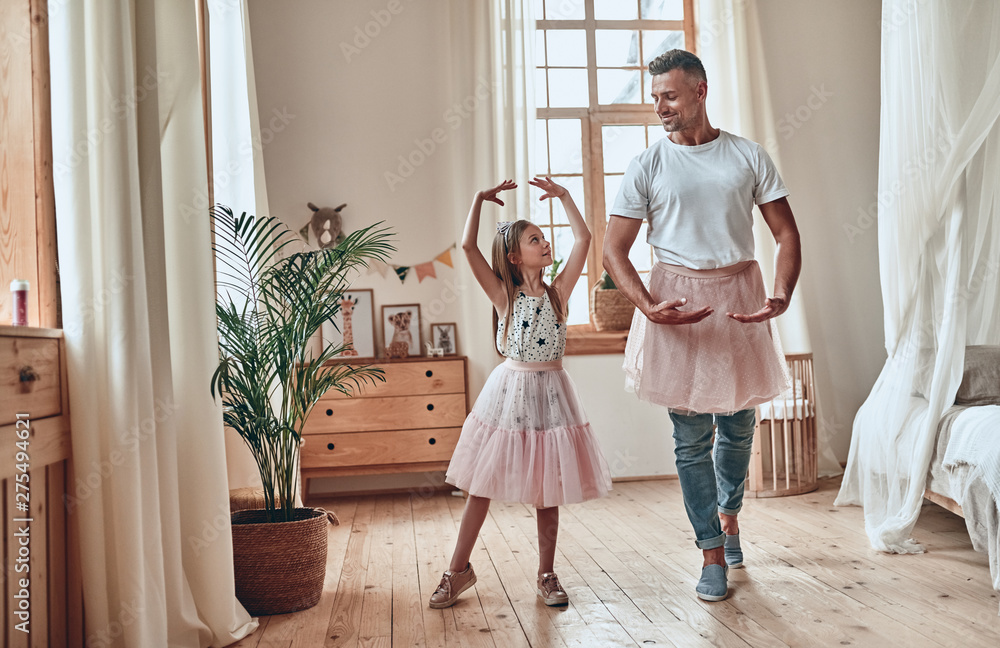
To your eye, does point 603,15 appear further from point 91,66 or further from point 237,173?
point 91,66

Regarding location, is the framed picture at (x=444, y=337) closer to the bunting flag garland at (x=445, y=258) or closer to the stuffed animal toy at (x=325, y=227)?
the bunting flag garland at (x=445, y=258)

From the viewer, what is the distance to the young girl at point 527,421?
2193 mm

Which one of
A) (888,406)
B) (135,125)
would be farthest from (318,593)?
(888,406)

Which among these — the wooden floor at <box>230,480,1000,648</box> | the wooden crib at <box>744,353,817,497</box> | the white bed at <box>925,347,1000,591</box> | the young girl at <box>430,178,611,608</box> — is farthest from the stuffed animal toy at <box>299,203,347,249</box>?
the white bed at <box>925,347,1000,591</box>

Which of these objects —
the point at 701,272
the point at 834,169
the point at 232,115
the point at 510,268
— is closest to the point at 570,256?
the point at 510,268

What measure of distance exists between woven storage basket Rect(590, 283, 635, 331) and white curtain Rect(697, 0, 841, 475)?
75 centimetres

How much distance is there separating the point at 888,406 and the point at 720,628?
1456 millimetres

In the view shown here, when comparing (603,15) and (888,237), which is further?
(603,15)

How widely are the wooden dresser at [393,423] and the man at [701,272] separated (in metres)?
1.82

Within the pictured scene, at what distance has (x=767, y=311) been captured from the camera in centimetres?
215

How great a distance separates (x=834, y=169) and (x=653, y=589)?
3.09 m

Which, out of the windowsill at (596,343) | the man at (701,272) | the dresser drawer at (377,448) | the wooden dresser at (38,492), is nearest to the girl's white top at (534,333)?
the man at (701,272)

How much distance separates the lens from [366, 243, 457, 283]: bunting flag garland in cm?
434

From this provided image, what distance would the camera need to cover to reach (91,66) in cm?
175
